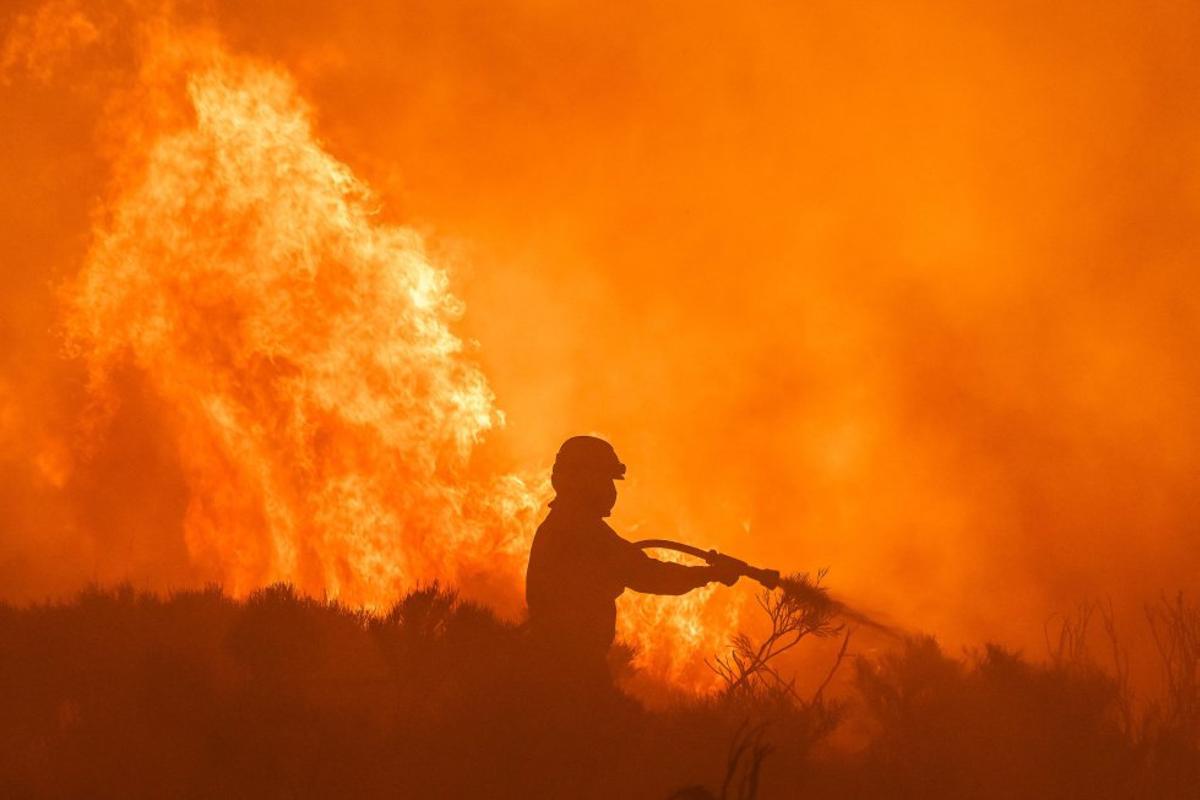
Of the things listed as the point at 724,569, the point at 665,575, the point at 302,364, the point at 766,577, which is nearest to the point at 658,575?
the point at 665,575

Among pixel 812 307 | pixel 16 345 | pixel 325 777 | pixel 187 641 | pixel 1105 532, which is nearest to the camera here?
pixel 325 777

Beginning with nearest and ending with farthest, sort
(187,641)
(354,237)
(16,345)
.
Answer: (187,641) < (354,237) < (16,345)

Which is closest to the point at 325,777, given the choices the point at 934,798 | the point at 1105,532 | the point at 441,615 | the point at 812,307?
the point at 441,615

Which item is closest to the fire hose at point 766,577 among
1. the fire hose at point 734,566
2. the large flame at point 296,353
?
the fire hose at point 734,566

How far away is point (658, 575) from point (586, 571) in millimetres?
468

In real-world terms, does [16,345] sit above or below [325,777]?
above

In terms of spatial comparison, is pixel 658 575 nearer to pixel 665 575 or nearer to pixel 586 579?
pixel 665 575

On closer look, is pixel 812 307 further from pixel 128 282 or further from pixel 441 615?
pixel 441 615

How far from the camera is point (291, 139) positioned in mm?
14219

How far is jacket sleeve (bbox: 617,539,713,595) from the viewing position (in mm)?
7273

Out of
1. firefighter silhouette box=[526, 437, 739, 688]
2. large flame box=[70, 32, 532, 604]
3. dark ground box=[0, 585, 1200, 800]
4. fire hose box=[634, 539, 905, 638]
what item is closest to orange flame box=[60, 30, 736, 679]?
large flame box=[70, 32, 532, 604]

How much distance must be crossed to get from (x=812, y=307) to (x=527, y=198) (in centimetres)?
500

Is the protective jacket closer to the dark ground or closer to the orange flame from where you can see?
the dark ground

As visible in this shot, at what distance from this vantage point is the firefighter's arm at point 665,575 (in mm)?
7273
